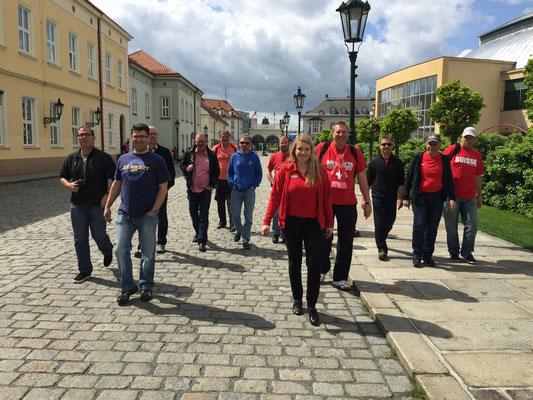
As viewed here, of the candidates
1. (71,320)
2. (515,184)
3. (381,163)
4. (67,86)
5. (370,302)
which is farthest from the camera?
(67,86)

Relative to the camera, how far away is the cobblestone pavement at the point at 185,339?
295cm

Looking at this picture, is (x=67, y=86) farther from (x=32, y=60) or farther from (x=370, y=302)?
(x=370, y=302)

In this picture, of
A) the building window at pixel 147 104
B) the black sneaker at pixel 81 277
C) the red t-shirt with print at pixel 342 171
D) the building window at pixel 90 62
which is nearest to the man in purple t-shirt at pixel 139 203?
the black sneaker at pixel 81 277

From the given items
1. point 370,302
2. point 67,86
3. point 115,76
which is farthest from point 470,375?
point 115,76

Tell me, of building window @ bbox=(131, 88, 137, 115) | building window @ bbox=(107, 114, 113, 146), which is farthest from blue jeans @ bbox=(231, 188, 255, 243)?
building window @ bbox=(131, 88, 137, 115)

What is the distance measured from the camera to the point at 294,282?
14.0 feet

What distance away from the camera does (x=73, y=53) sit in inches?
987

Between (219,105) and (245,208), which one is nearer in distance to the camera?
(245,208)

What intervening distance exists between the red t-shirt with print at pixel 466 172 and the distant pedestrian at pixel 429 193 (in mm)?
274

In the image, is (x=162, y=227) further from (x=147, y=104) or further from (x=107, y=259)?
(x=147, y=104)

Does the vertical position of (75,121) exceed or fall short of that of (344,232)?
it exceeds it

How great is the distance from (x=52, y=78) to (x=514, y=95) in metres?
46.5

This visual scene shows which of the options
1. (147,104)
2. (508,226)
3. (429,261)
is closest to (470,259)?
(429,261)

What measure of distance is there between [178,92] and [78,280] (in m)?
41.3
